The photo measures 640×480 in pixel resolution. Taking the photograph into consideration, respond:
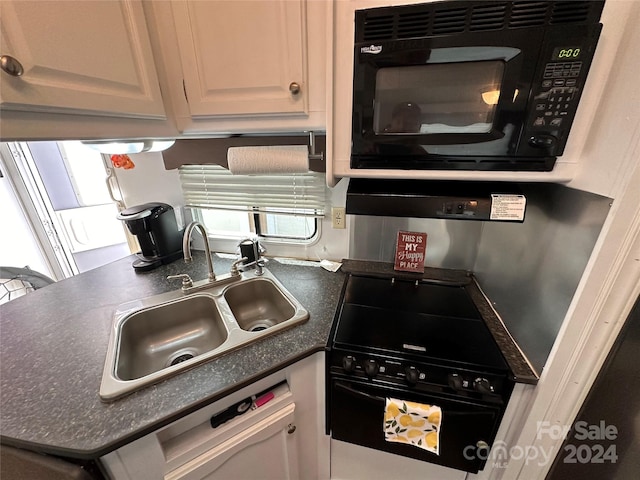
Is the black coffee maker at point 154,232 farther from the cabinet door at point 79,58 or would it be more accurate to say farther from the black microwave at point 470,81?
the black microwave at point 470,81

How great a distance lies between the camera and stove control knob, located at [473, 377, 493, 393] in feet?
2.56

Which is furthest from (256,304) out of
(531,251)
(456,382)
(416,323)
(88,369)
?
(531,251)

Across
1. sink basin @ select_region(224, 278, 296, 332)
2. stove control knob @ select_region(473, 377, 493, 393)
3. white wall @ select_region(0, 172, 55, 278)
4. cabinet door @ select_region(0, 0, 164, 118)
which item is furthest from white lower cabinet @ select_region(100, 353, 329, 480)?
white wall @ select_region(0, 172, 55, 278)

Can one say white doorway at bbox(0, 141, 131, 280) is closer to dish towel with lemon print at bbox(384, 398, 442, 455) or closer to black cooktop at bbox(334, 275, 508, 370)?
black cooktop at bbox(334, 275, 508, 370)

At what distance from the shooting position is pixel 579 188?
654 millimetres

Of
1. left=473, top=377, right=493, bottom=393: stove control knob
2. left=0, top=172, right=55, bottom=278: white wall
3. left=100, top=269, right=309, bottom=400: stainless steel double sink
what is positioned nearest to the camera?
left=473, top=377, right=493, bottom=393: stove control knob

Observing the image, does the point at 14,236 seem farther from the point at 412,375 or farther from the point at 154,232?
the point at 412,375

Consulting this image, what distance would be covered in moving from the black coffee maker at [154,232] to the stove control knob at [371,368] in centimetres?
126

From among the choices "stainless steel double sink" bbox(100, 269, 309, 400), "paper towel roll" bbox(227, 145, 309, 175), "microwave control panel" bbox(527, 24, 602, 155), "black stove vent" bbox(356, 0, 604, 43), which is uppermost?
"black stove vent" bbox(356, 0, 604, 43)

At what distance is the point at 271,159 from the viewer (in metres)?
1.08

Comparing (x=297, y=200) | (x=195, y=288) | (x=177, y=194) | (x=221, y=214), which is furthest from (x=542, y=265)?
(x=177, y=194)

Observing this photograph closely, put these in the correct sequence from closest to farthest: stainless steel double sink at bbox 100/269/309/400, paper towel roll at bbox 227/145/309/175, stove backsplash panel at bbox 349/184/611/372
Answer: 1. stove backsplash panel at bbox 349/184/611/372
2. stainless steel double sink at bbox 100/269/309/400
3. paper towel roll at bbox 227/145/309/175

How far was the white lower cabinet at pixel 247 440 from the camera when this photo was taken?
2.27ft

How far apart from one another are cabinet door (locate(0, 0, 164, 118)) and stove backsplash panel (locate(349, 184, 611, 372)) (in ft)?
3.38
